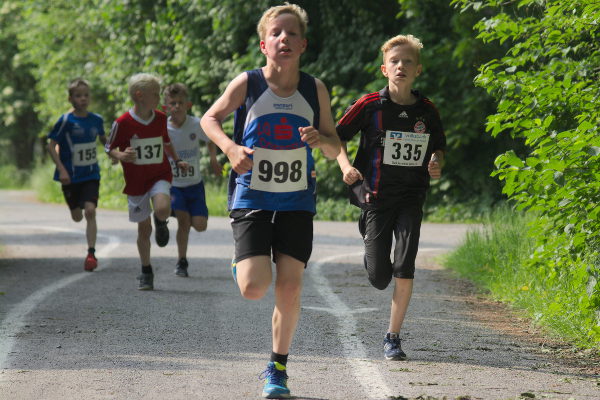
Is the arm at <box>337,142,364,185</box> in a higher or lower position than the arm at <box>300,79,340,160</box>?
lower

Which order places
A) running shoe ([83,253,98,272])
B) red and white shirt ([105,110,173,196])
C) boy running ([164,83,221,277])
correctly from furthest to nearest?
running shoe ([83,253,98,272]) < boy running ([164,83,221,277]) < red and white shirt ([105,110,173,196])

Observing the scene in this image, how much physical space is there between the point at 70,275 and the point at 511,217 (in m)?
5.12

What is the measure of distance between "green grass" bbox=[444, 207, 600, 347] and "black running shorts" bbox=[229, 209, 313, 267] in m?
2.07

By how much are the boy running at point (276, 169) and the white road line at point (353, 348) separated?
535 mm

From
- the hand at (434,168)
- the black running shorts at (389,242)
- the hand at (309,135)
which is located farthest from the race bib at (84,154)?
the hand at (309,135)

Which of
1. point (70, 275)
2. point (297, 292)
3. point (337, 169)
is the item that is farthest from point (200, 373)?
point (337, 169)

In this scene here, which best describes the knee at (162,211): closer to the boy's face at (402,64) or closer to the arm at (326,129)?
the boy's face at (402,64)

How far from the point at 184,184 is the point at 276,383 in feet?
19.4

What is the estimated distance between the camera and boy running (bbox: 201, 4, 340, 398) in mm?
5230

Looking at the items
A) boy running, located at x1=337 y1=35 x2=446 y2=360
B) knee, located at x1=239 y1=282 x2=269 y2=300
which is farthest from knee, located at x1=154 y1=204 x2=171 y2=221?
knee, located at x1=239 y1=282 x2=269 y2=300

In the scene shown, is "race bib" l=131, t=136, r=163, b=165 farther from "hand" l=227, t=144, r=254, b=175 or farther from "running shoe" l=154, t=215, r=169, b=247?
"hand" l=227, t=144, r=254, b=175

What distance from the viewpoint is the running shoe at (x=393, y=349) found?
20.5 feet

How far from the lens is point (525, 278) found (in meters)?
9.00

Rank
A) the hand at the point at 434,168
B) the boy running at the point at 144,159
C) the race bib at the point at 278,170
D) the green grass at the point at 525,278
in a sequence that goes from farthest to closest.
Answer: the boy running at the point at 144,159 → the green grass at the point at 525,278 → the hand at the point at 434,168 → the race bib at the point at 278,170
